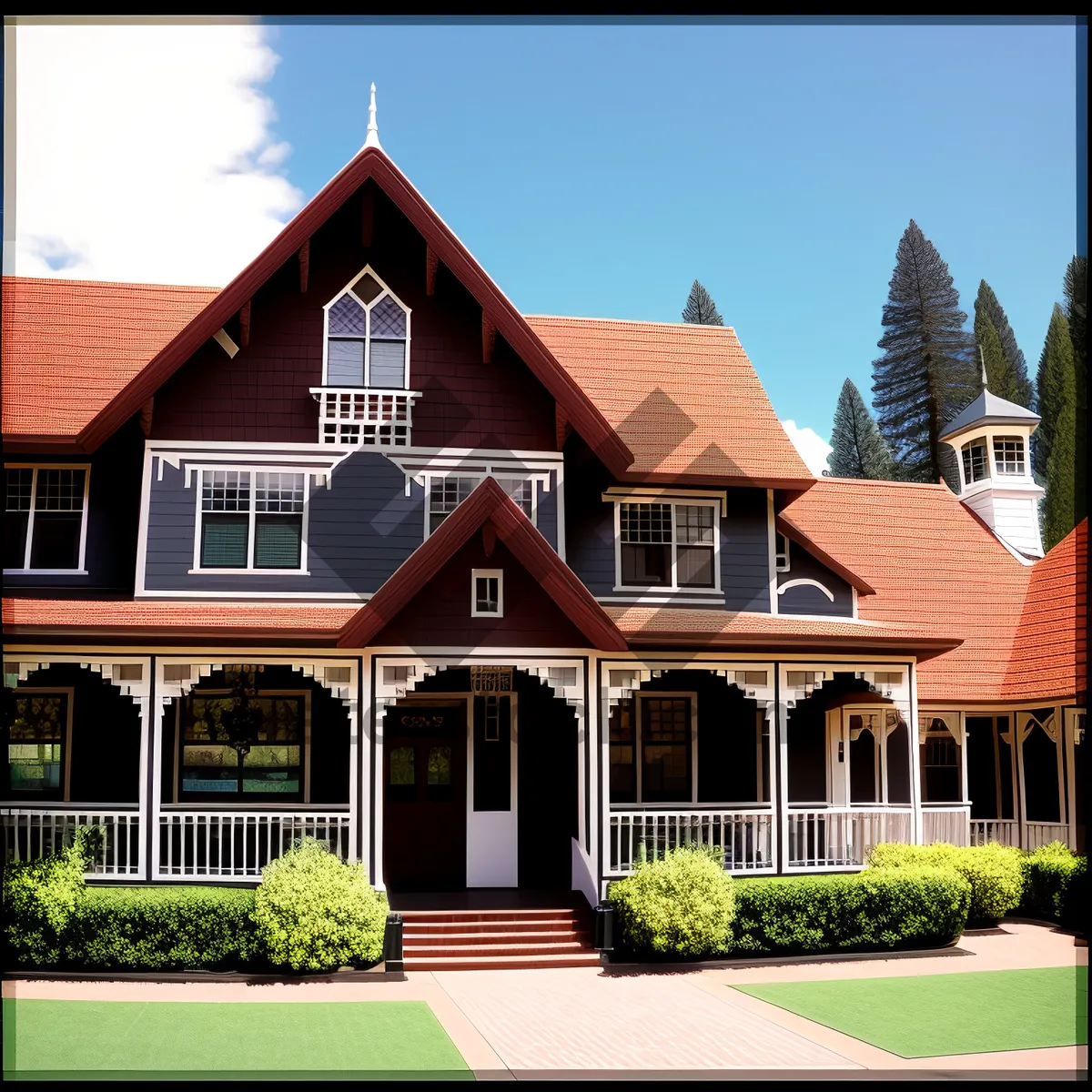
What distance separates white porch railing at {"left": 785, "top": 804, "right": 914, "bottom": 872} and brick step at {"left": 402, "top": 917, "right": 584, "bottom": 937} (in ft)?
12.0

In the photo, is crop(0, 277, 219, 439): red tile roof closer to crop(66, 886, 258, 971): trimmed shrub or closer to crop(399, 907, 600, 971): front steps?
crop(66, 886, 258, 971): trimmed shrub

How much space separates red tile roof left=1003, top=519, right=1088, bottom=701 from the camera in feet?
69.9

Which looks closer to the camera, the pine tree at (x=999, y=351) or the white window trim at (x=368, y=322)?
the white window trim at (x=368, y=322)

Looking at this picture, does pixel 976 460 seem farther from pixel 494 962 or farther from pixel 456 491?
pixel 494 962

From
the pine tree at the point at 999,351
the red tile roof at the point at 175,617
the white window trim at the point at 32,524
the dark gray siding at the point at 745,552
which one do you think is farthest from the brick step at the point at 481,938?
the pine tree at the point at 999,351

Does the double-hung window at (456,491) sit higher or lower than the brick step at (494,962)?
higher

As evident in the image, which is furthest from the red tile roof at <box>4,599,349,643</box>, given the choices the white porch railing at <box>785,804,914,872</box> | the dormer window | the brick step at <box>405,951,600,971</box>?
the dormer window

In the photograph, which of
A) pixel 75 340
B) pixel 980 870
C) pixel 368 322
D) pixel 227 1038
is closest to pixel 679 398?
pixel 368 322

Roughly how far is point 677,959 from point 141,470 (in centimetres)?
1103

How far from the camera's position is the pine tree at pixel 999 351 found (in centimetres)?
6009

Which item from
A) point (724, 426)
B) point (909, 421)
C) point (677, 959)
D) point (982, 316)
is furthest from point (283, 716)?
point (982, 316)

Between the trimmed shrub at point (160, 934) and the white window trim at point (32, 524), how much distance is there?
221 inches

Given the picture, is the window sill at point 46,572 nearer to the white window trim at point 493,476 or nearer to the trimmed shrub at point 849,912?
the white window trim at point 493,476
